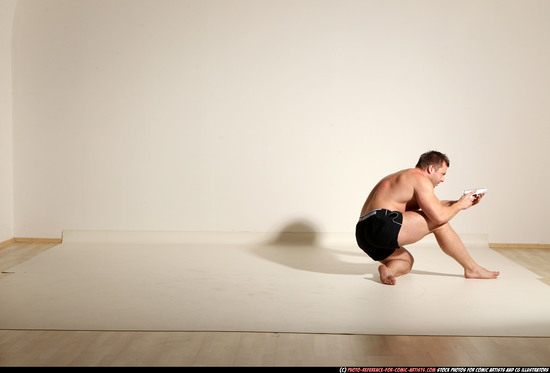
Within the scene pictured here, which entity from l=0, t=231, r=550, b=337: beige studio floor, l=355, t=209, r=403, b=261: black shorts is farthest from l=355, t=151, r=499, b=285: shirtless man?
l=0, t=231, r=550, b=337: beige studio floor

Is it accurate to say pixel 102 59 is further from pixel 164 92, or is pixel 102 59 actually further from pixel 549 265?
pixel 549 265

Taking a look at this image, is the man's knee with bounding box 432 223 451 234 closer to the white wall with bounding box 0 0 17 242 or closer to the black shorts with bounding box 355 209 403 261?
the black shorts with bounding box 355 209 403 261

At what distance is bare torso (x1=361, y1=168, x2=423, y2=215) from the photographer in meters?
3.90

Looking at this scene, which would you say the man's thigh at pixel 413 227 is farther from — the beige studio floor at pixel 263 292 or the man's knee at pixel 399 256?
the beige studio floor at pixel 263 292

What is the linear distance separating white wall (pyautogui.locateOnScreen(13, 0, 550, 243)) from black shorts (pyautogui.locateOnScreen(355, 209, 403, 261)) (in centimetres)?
126

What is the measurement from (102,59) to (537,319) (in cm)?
383

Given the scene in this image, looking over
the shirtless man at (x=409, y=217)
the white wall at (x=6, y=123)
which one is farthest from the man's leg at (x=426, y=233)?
the white wall at (x=6, y=123)

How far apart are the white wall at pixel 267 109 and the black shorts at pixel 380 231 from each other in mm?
1261

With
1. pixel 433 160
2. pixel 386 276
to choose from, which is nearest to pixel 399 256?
pixel 386 276

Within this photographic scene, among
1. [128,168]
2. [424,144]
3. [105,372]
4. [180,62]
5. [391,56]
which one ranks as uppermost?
[391,56]

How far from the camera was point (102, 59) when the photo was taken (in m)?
5.14

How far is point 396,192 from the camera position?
155 inches

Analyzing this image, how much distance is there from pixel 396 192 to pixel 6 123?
326 centimetres

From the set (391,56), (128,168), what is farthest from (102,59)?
(391,56)
